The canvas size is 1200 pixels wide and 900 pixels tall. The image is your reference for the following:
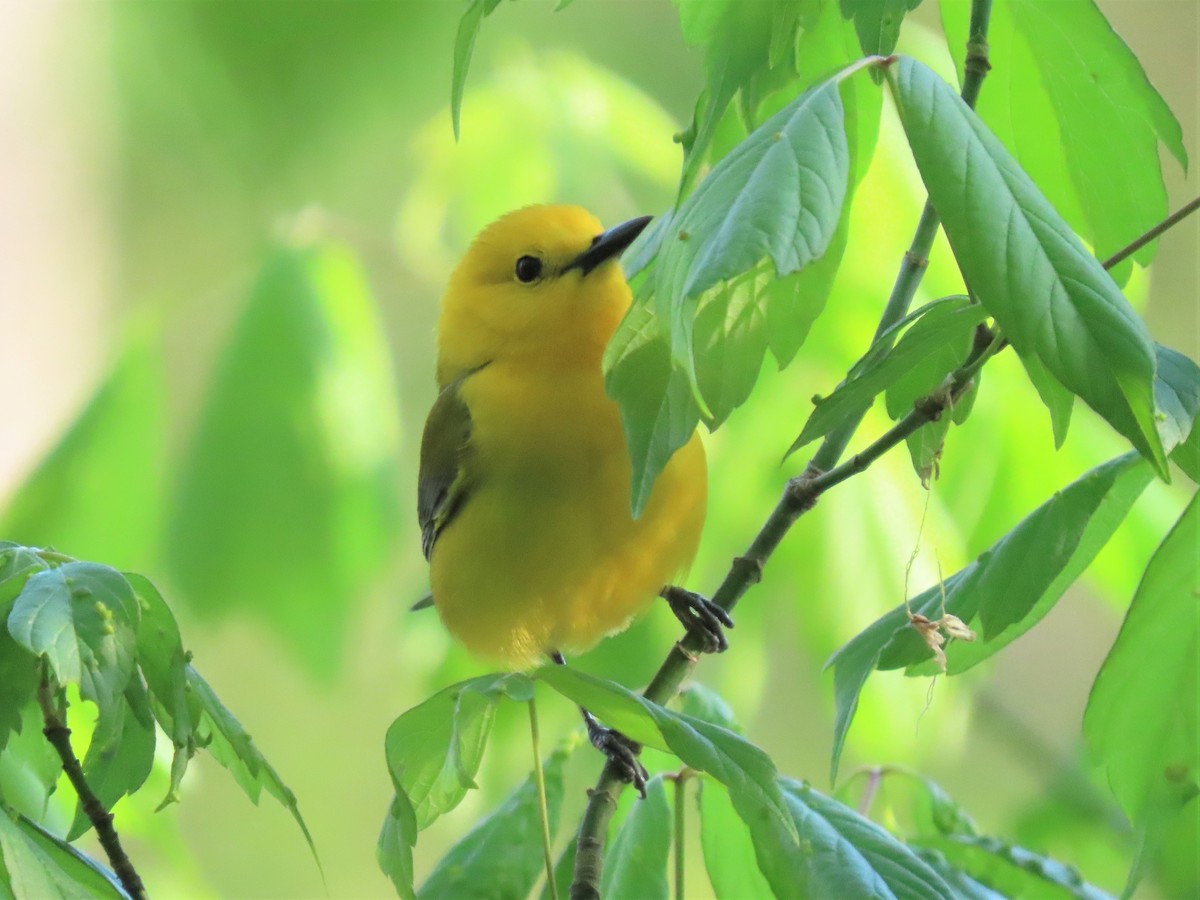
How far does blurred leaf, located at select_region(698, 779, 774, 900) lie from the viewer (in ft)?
3.60

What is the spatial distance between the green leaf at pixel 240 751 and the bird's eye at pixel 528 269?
3.30ft

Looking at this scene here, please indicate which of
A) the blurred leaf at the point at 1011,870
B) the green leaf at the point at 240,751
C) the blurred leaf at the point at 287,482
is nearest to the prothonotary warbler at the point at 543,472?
the blurred leaf at the point at 287,482

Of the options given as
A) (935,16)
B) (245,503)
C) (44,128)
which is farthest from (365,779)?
(935,16)

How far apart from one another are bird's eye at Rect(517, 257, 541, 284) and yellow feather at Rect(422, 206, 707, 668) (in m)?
0.01

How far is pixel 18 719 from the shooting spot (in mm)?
842

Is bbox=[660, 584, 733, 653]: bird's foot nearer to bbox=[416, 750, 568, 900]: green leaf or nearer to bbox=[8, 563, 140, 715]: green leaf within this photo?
bbox=[416, 750, 568, 900]: green leaf

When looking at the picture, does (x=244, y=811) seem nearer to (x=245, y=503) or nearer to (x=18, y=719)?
(x=245, y=503)

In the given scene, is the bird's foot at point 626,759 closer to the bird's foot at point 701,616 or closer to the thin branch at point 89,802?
the bird's foot at point 701,616

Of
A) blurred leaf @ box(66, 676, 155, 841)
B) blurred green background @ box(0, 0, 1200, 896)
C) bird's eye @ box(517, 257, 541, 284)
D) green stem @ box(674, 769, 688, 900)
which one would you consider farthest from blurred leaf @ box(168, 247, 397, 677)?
blurred leaf @ box(66, 676, 155, 841)

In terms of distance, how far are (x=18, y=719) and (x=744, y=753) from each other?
0.46m

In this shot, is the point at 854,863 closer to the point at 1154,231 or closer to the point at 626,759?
the point at 626,759

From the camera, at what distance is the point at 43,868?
0.80 metres

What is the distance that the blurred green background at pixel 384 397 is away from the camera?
Answer: 1.54m

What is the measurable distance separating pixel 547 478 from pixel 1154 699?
84 cm
